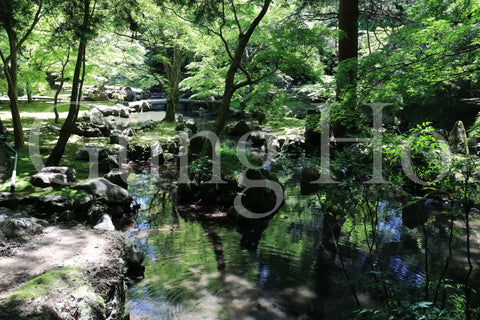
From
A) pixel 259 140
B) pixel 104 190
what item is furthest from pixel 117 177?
pixel 259 140

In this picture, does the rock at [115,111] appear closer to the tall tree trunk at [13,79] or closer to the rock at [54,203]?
the tall tree trunk at [13,79]

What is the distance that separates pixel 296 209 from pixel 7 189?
649cm

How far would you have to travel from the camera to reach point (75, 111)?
25.3ft

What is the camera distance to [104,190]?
23.9 ft

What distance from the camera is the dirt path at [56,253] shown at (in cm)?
354

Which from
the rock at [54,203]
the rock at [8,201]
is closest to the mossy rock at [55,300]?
the rock at [54,203]

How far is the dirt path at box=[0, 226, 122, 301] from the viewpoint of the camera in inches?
139

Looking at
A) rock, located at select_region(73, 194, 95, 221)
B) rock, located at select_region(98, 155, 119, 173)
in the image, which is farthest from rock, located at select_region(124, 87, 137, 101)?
rock, located at select_region(73, 194, 95, 221)

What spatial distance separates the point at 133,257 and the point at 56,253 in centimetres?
119

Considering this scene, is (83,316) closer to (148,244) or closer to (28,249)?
(28,249)

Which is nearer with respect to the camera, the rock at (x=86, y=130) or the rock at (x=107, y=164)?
the rock at (x=107, y=164)

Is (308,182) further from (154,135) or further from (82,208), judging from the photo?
(154,135)

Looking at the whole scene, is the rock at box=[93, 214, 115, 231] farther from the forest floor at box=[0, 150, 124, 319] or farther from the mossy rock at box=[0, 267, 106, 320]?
the mossy rock at box=[0, 267, 106, 320]

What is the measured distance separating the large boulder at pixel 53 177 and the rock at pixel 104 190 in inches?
17.9
